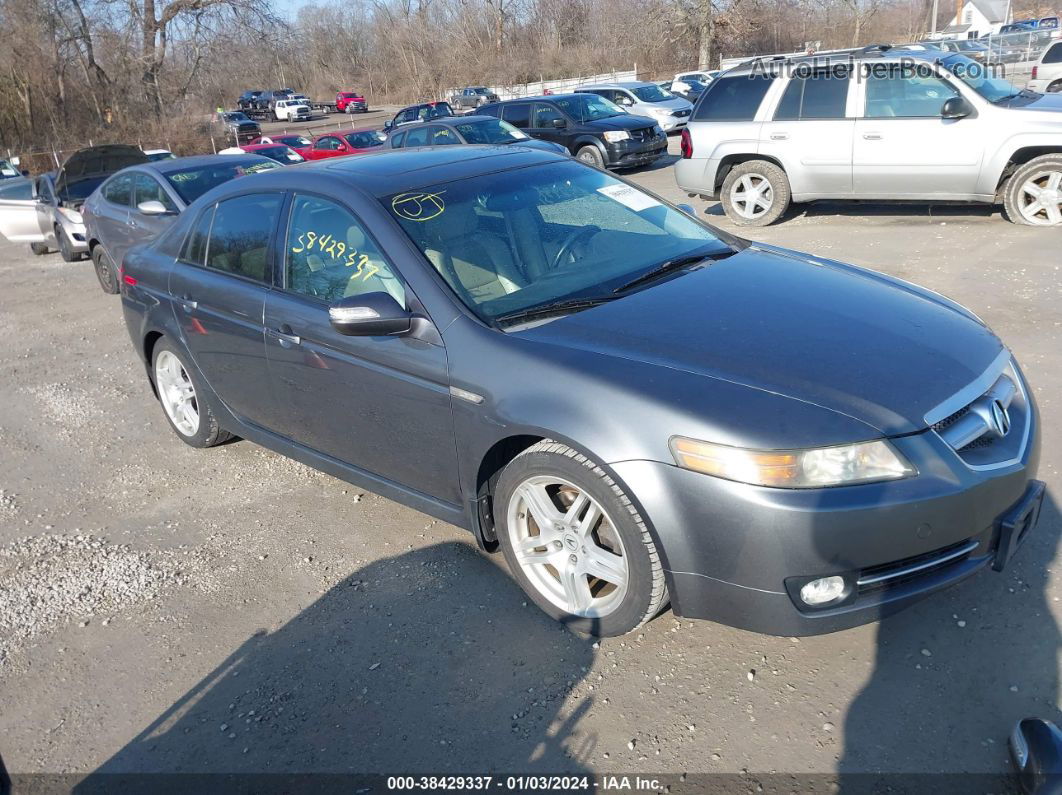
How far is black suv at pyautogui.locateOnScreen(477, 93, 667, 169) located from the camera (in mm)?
15836

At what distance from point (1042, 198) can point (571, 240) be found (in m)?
7.11

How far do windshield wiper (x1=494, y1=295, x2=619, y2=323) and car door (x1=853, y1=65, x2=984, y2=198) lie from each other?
706 cm

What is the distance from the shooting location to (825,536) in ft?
8.43

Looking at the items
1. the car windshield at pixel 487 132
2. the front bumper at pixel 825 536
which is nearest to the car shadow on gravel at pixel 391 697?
the front bumper at pixel 825 536

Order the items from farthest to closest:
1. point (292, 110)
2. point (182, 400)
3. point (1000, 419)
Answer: point (292, 110) → point (182, 400) → point (1000, 419)

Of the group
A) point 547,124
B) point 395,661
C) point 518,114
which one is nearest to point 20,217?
point 518,114

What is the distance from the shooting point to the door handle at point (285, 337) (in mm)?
3876

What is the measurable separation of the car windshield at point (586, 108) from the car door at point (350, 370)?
1361cm

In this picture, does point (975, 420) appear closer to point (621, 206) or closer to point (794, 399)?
point (794, 399)

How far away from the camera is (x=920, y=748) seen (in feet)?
8.40

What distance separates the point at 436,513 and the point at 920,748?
1.96 m

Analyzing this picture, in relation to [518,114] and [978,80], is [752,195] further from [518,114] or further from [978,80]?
[518,114]

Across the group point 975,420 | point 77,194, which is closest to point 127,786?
point 975,420

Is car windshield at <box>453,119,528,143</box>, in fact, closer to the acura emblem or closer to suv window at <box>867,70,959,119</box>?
suv window at <box>867,70,959,119</box>
